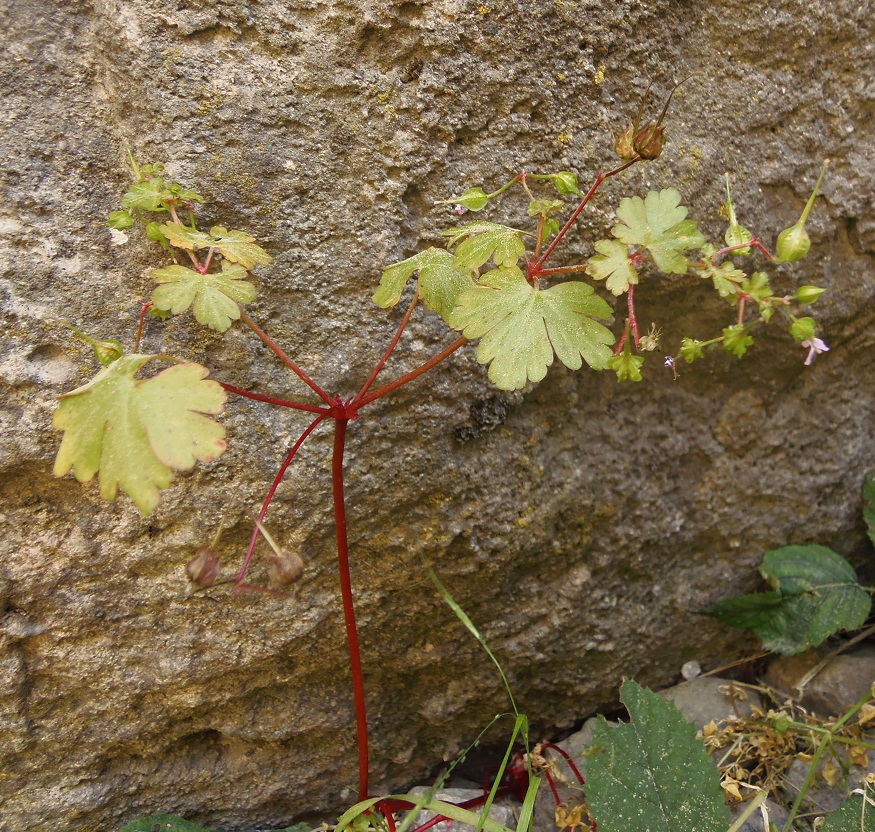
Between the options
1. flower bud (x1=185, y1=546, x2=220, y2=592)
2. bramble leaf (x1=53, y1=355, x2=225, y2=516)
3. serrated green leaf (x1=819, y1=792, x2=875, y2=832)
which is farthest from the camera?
serrated green leaf (x1=819, y1=792, x2=875, y2=832)

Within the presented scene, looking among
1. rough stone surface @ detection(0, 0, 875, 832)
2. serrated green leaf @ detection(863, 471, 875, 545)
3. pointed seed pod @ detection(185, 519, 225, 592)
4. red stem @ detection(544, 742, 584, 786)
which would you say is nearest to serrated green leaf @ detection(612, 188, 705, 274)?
rough stone surface @ detection(0, 0, 875, 832)

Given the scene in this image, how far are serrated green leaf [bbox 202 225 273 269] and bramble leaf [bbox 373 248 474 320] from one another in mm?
199

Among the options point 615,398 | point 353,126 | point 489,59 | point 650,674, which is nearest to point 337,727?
point 650,674

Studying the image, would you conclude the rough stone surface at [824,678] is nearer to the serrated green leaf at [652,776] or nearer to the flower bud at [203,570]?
the serrated green leaf at [652,776]

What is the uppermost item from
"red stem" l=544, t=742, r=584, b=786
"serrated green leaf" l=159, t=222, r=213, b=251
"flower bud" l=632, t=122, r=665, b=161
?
"flower bud" l=632, t=122, r=665, b=161

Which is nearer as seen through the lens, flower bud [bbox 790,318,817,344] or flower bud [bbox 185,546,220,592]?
flower bud [bbox 185,546,220,592]

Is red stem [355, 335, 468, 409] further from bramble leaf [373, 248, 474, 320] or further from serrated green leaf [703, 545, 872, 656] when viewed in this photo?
serrated green leaf [703, 545, 872, 656]

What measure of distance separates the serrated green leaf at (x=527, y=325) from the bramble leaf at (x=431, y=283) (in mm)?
73

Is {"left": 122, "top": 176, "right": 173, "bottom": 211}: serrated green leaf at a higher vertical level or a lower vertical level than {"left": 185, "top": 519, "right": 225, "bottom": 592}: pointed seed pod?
higher

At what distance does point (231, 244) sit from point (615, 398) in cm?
89

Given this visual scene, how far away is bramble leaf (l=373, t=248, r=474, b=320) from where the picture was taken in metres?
1.20

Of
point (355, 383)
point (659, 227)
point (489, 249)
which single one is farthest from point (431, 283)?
point (659, 227)

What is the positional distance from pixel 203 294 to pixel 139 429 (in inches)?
10.1

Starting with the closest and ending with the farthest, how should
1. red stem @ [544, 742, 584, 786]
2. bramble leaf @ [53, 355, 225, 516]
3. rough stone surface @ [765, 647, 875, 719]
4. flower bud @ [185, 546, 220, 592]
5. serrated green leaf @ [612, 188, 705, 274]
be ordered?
1. bramble leaf @ [53, 355, 225, 516]
2. flower bud @ [185, 546, 220, 592]
3. serrated green leaf @ [612, 188, 705, 274]
4. red stem @ [544, 742, 584, 786]
5. rough stone surface @ [765, 647, 875, 719]
